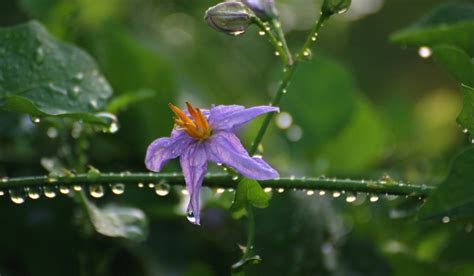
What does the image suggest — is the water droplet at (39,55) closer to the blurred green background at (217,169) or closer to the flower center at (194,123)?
the blurred green background at (217,169)

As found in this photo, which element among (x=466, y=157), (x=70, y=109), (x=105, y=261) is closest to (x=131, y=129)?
(x=105, y=261)

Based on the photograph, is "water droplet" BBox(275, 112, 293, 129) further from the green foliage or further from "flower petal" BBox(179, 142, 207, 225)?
"flower petal" BBox(179, 142, 207, 225)

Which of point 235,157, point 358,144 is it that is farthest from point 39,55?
point 358,144

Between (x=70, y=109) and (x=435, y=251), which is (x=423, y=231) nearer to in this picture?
(x=435, y=251)

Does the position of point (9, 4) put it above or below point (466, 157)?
above

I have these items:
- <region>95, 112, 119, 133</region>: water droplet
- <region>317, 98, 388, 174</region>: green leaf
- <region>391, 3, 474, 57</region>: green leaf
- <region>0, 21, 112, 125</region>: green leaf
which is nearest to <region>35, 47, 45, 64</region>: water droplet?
<region>0, 21, 112, 125</region>: green leaf

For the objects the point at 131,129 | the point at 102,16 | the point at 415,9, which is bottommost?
the point at 131,129

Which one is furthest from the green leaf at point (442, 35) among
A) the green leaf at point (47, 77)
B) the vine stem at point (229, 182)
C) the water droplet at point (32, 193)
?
the water droplet at point (32, 193)
